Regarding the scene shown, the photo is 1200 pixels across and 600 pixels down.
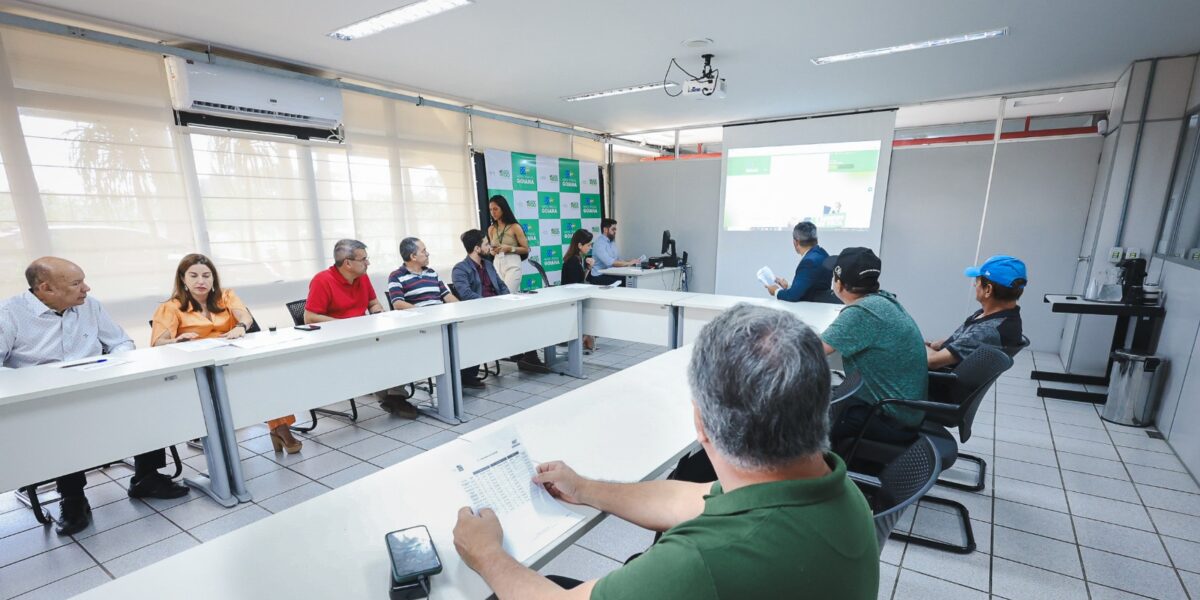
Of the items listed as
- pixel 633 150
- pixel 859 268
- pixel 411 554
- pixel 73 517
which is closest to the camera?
pixel 411 554

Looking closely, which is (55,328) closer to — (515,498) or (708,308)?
(515,498)

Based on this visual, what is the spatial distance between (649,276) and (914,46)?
3.65m

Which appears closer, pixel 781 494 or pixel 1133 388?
pixel 781 494

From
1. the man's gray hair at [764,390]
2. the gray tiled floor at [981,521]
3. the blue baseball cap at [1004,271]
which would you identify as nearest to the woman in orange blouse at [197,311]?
the gray tiled floor at [981,521]

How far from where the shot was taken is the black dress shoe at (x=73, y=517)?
2.20m

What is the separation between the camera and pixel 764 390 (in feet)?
2.26

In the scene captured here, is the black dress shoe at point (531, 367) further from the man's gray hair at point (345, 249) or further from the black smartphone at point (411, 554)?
the black smartphone at point (411, 554)

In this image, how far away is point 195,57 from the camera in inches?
140

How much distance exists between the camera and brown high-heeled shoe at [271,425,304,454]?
2.95 metres

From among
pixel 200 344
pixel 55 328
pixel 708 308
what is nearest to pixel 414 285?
pixel 200 344

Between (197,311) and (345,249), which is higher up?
(345,249)

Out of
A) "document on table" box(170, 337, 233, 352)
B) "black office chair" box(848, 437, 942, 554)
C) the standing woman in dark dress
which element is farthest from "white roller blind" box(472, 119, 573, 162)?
"black office chair" box(848, 437, 942, 554)

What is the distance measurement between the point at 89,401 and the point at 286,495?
936 mm

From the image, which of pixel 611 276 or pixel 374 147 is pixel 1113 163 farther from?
pixel 374 147
